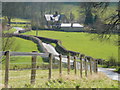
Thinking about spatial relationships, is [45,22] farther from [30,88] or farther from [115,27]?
[30,88]

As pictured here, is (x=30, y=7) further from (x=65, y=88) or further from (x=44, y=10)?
(x=65, y=88)

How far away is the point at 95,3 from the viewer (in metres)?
21.9

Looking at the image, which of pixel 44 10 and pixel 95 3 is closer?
pixel 95 3

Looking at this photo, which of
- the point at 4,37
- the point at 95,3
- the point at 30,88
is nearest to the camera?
the point at 30,88

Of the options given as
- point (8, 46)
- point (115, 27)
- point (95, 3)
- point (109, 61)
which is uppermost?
point (95, 3)

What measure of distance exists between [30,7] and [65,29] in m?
52.8

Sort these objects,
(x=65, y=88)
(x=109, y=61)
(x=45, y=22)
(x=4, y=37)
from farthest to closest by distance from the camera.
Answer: (x=45, y=22), (x=109, y=61), (x=4, y=37), (x=65, y=88)

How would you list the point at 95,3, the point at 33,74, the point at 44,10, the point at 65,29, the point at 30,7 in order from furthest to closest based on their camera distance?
the point at 44,10 < the point at 30,7 < the point at 65,29 < the point at 95,3 < the point at 33,74

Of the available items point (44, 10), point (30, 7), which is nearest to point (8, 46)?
point (30, 7)

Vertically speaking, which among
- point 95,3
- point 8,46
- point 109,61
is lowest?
point 109,61

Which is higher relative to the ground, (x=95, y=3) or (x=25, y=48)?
(x=95, y=3)

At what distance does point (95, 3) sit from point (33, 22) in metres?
106

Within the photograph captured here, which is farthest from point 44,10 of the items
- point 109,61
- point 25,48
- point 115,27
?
point 115,27

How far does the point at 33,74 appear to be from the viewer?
955 cm
